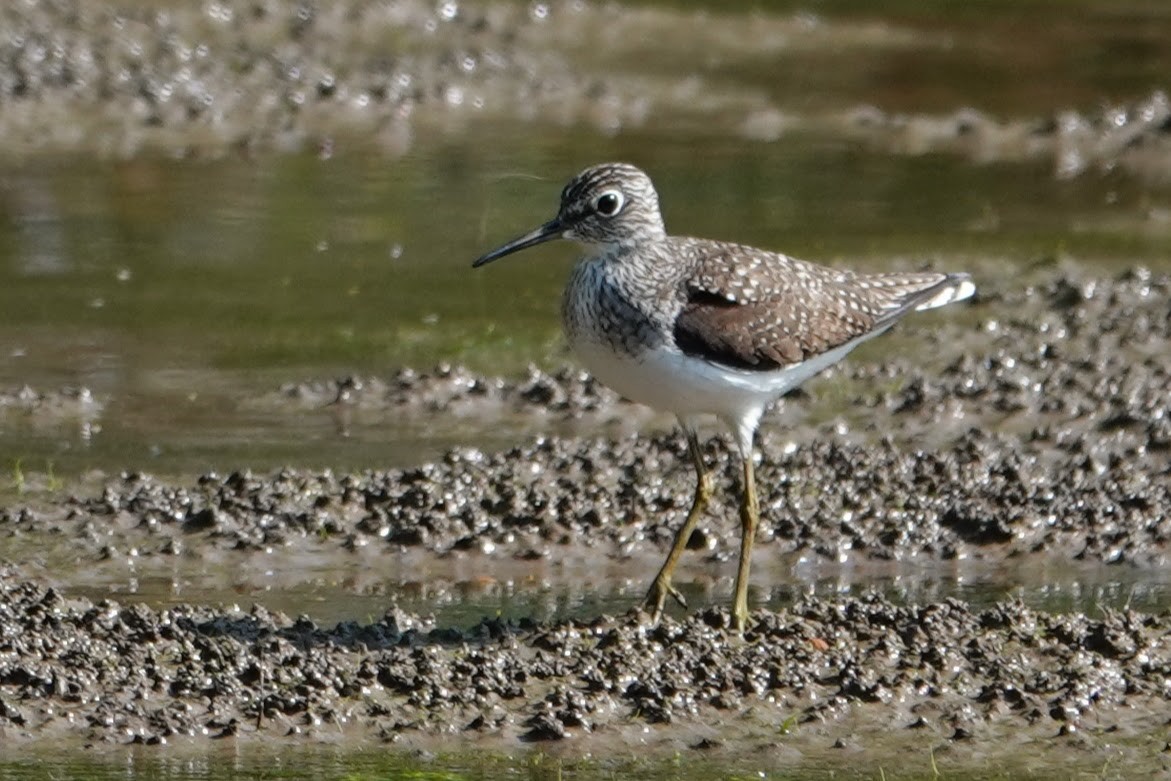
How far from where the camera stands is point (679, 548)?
816 centimetres

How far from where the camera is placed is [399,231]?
14.2m

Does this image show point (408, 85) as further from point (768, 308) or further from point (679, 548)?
point (679, 548)

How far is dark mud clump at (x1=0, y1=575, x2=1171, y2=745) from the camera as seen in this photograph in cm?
690

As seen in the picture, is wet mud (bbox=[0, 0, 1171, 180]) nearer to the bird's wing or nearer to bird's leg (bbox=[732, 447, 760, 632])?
the bird's wing

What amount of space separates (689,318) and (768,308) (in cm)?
45

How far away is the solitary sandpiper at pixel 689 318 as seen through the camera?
784cm

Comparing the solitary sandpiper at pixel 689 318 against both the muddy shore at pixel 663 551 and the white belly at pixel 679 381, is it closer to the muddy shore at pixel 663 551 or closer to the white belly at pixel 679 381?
the white belly at pixel 679 381

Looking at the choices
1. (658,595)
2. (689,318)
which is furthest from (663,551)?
(689,318)

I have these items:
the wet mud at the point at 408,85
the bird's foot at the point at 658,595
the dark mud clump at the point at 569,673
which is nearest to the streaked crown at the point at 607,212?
the bird's foot at the point at 658,595

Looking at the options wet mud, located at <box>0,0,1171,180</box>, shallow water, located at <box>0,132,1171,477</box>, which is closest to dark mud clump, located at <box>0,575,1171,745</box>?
shallow water, located at <box>0,132,1171,477</box>

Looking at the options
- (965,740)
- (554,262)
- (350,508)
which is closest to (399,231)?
(554,262)

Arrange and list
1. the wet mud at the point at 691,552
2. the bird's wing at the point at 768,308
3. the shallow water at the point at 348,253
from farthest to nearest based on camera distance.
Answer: the shallow water at the point at 348,253 → the bird's wing at the point at 768,308 → the wet mud at the point at 691,552

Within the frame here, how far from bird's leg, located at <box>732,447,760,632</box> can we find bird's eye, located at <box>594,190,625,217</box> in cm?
112

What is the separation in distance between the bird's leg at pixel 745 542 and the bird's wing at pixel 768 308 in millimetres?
506
